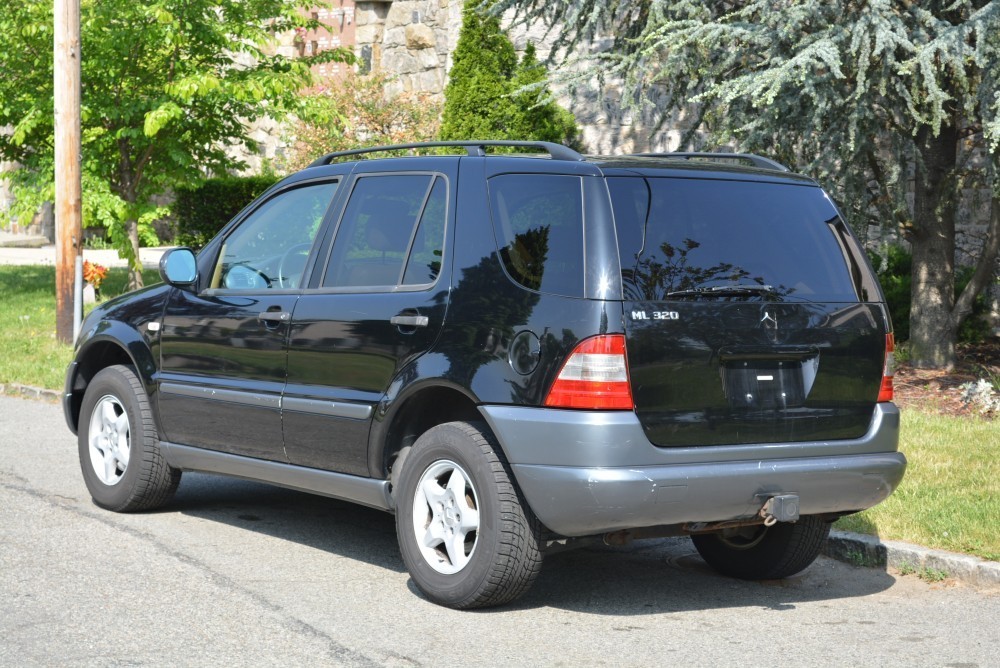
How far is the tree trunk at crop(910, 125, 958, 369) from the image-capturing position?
13.3m

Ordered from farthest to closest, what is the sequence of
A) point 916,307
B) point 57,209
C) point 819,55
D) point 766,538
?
1. point 57,209
2. point 916,307
3. point 819,55
4. point 766,538

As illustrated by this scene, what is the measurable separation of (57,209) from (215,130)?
4.06m

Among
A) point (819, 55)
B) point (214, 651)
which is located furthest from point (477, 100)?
point (214, 651)

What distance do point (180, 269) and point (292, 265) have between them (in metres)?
0.76

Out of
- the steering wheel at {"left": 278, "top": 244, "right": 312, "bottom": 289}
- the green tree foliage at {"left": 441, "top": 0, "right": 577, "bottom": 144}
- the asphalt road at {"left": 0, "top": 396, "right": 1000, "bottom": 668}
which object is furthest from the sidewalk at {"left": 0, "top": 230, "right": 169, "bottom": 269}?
the steering wheel at {"left": 278, "top": 244, "right": 312, "bottom": 289}

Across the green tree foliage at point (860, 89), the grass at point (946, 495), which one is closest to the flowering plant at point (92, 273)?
the green tree foliage at point (860, 89)

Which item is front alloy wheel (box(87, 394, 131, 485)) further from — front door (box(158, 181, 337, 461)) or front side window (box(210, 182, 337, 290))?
front side window (box(210, 182, 337, 290))

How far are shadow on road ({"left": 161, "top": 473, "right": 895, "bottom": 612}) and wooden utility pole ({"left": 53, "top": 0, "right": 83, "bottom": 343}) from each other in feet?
24.1

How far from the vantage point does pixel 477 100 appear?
1880 cm

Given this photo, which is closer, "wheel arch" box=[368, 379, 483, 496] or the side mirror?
"wheel arch" box=[368, 379, 483, 496]

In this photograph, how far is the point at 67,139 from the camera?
14680 mm

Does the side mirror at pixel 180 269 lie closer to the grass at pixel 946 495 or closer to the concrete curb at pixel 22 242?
the grass at pixel 946 495

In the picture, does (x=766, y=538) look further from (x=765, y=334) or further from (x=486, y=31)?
(x=486, y=31)

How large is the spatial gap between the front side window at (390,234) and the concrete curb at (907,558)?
263 centimetres
